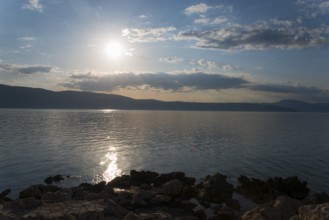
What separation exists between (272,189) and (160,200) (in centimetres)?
1315

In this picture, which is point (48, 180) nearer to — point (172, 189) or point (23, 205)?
point (23, 205)

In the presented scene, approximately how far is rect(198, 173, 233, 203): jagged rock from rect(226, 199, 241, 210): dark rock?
78 cm

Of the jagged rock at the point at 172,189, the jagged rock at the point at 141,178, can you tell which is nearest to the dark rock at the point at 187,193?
the jagged rock at the point at 172,189

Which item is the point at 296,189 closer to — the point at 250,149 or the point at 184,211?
the point at 184,211

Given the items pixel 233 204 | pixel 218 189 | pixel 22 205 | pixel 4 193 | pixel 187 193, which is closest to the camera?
pixel 22 205

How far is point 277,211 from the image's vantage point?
24.9 m

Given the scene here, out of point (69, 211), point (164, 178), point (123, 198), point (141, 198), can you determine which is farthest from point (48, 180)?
point (69, 211)

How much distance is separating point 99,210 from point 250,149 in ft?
163

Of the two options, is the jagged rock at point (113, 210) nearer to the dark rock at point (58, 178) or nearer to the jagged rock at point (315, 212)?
the jagged rock at point (315, 212)

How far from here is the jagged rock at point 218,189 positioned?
34.9 meters

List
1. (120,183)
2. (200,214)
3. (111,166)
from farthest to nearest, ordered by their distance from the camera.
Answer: (111,166), (120,183), (200,214)

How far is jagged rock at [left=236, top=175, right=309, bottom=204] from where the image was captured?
118 feet

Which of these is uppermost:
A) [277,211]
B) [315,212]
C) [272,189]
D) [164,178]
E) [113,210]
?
[315,212]

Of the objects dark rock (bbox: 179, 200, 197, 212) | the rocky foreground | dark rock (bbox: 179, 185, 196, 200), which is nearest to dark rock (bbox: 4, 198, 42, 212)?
the rocky foreground
